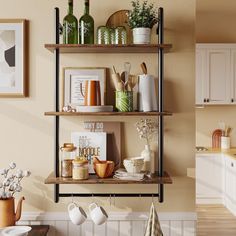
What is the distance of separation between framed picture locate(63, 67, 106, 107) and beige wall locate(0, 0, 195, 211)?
5 cm

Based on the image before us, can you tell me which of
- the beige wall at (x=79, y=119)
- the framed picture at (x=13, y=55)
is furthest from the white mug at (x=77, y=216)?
the framed picture at (x=13, y=55)

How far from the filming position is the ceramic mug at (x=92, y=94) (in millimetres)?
2459

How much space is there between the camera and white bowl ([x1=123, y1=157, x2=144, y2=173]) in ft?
8.02

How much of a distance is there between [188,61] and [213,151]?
125 inches

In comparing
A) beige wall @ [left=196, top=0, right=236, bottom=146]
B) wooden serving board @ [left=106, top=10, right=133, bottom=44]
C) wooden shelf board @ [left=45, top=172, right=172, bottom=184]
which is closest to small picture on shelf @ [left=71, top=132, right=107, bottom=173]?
wooden shelf board @ [left=45, top=172, right=172, bottom=184]

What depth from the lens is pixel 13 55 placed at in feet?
8.65

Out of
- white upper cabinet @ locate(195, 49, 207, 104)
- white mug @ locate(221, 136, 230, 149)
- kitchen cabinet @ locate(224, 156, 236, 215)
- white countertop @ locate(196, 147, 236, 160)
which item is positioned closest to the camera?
kitchen cabinet @ locate(224, 156, 236, 215)

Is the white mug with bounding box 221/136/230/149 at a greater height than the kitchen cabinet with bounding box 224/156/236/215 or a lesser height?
greater

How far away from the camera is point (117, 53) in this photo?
2.64 m

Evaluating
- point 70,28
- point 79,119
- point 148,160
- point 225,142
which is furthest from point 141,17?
point 225,142

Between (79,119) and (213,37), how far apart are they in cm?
372

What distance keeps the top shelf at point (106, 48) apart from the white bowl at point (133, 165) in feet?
2.03

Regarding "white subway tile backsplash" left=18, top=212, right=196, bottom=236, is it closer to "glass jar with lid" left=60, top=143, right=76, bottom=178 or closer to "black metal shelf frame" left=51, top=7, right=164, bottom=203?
"black metal shelf frame" left=51, top=7, right=164, bottom=203

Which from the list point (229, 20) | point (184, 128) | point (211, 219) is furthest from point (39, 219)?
point (229, 20)
